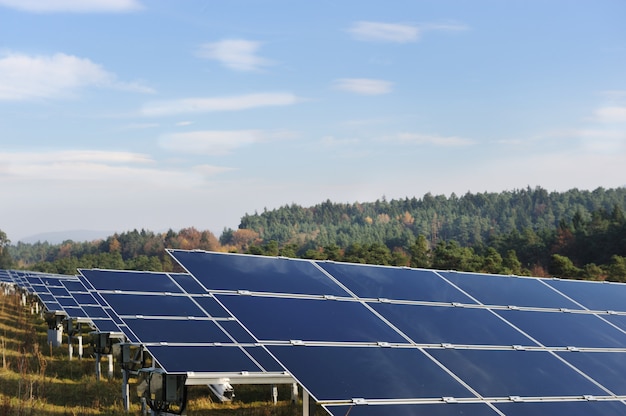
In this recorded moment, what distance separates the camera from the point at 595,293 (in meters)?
16.8

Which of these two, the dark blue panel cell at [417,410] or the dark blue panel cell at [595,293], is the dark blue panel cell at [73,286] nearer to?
the dark blue panel cell at [595,293]

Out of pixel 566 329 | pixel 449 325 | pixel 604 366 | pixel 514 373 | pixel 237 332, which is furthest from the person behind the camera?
pixel 237 332

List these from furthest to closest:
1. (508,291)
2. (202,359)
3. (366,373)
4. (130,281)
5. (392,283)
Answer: (130,281) → (202,359) → (508,291) → (392,283) → (366,373)

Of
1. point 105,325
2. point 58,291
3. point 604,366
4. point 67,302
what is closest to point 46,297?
point 58,291

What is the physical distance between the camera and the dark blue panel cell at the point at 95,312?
2676 cm

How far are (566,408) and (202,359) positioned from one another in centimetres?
841

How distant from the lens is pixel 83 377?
85.9 feet

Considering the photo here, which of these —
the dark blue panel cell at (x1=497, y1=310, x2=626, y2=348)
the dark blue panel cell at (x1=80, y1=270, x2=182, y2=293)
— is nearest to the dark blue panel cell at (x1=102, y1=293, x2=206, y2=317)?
the dark blue panel cell at (x1=80, y1=270, x2=182, y2=293)

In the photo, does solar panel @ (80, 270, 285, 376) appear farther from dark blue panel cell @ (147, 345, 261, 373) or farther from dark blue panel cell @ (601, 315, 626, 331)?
dark blue panel cell @ (601, 315, 626, 331)

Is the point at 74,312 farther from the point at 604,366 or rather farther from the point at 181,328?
the point at 604,366

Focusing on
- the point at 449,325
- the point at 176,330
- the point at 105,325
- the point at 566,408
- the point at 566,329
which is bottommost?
the point at 105,325

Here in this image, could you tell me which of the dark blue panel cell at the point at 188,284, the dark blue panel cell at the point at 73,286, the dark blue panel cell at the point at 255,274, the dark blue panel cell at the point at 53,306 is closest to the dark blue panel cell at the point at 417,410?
the dark blue panel cell at the point at 255,274

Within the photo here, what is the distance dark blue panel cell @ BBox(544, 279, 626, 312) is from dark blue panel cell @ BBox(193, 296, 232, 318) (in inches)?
333

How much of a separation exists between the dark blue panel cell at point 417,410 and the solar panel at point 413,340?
16 mm
